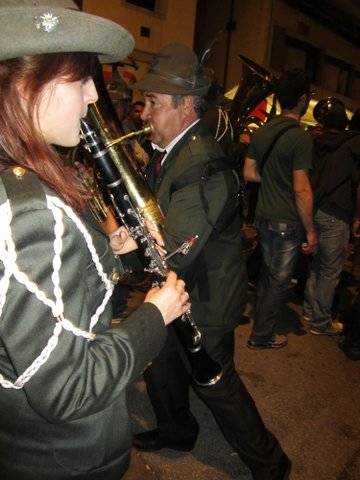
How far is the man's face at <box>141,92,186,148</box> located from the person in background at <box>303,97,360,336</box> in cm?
183

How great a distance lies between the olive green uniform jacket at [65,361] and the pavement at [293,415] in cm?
46

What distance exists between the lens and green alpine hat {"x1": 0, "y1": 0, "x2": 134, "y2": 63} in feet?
2.52

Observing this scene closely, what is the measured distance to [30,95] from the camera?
2.74 feet

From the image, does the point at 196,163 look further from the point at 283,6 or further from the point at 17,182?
Result: the point at 283,6

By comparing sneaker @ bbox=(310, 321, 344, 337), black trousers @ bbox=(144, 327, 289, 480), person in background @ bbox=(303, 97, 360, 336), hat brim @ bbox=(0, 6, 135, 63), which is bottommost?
sneaker @ bbox=(310, 321, 344, 337)

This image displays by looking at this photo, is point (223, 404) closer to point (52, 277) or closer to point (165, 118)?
point (52, 277)

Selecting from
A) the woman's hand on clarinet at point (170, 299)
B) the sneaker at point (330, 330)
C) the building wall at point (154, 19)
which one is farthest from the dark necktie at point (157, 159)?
the building wall at point (154, 19)

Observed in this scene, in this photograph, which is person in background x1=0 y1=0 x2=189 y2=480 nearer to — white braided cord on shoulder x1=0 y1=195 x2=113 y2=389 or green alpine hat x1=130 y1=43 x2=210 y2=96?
white braided cord on shoulder x1=0 y1=195 x2=113 y2=389

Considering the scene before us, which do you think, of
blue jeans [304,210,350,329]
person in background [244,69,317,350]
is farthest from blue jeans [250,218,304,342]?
blue jeans [304,210,350,329]

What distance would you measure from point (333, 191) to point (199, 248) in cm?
212

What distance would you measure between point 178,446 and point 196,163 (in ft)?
5.56

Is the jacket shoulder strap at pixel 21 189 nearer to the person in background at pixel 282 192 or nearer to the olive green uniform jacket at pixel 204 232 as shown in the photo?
the olive green uniform jacket at pixel 204 232

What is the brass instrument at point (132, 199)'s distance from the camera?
146 cm

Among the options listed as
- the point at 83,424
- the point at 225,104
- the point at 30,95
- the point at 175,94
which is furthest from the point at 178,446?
the point at 225,104
